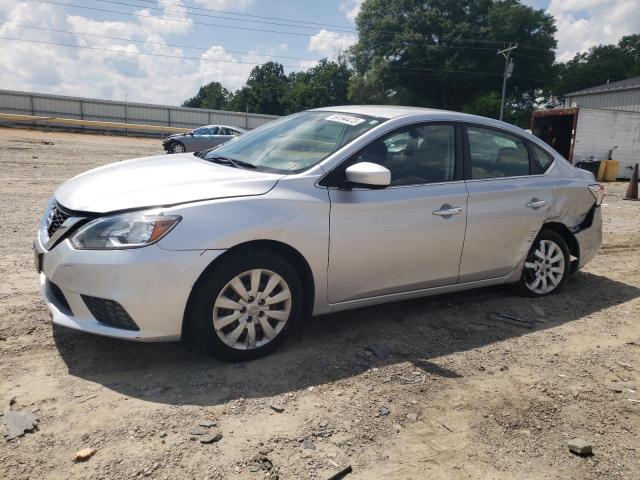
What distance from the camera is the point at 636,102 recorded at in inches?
1385

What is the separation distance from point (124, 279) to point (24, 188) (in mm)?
8209

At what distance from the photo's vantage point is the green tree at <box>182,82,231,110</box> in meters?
105

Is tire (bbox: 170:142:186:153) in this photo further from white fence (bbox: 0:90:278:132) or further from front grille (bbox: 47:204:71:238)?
front grille (bbox: 47:204:71:238)


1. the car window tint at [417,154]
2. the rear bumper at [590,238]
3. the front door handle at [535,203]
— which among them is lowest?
the rear bumper at [590,238]

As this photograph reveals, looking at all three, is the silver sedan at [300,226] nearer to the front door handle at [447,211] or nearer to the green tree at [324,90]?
the front door handle at [447,211]

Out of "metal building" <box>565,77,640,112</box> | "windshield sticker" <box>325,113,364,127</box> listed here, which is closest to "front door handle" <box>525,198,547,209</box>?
"windshield sticker" <box>325,113,364,127</box>

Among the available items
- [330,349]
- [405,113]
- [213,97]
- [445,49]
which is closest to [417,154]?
[405,113]

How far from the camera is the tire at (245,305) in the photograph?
3285 mm

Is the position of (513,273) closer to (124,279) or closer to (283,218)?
(283,218)

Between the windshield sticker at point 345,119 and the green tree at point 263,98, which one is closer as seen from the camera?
the windshield sticker at point 345,119

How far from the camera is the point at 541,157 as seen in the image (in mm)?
5059

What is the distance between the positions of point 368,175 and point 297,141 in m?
0.82

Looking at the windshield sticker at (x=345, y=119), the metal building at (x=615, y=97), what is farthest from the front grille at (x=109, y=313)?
the metal building at (x=615, y=97)

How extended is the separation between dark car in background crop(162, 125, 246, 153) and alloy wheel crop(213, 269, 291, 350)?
66.8 feet
